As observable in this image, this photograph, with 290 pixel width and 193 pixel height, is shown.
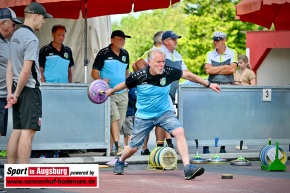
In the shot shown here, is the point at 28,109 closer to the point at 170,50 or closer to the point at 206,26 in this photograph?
the point at 170,50

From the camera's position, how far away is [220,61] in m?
17.4

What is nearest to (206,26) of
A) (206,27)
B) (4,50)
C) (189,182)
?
(206,27)

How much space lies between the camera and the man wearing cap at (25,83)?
1157cm

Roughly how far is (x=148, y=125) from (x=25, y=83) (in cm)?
276

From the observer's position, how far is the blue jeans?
44.8 feet

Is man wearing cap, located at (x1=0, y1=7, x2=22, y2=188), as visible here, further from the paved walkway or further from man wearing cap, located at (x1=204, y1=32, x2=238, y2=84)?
man wearing cap, located at (x1=204, y1=32, x2=238, y2=84)

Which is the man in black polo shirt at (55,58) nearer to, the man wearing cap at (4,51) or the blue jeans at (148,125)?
the blue jeans at (148,125)

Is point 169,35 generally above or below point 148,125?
above

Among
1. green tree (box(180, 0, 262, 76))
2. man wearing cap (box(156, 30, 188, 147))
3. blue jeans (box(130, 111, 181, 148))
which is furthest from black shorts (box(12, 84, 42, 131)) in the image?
green tree (box(180, 0, 262, 76))

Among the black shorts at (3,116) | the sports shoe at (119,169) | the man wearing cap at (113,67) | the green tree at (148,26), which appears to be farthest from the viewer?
the green tree at (148,26)

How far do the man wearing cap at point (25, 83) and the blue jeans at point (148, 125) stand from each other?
232cm

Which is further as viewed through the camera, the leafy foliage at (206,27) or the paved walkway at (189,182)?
the leafy foliage at (206,27)

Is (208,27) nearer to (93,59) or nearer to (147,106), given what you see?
(93,59)

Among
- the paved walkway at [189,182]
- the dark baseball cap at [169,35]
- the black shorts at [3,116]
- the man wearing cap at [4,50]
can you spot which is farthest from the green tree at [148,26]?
the black shorts at [3,116]
